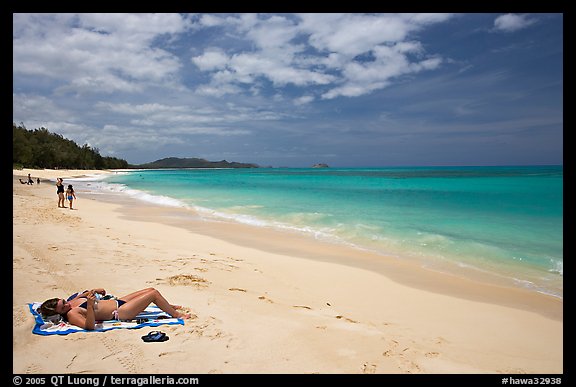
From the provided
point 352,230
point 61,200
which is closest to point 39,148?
point 61,200

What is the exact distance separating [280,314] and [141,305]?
6.75 ft

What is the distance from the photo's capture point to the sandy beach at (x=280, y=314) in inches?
153

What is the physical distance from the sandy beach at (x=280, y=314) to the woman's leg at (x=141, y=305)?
0.31 meters

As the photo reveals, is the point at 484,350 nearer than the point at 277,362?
No

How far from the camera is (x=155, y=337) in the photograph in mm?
4180

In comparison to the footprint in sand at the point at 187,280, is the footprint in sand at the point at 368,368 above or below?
below

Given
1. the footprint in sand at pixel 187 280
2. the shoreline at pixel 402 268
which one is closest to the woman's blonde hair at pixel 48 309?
the footprint in sand at pixel 187 280

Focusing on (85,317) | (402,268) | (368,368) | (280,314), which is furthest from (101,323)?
(402,268)

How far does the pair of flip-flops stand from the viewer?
4156 millimetres

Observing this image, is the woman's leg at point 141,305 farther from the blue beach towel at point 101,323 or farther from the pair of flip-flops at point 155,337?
the pair of flip-flops at point 155,337

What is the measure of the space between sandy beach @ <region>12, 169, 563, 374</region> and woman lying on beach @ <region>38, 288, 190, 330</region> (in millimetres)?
254

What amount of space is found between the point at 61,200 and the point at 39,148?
8444cm

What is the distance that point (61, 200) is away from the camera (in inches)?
785
